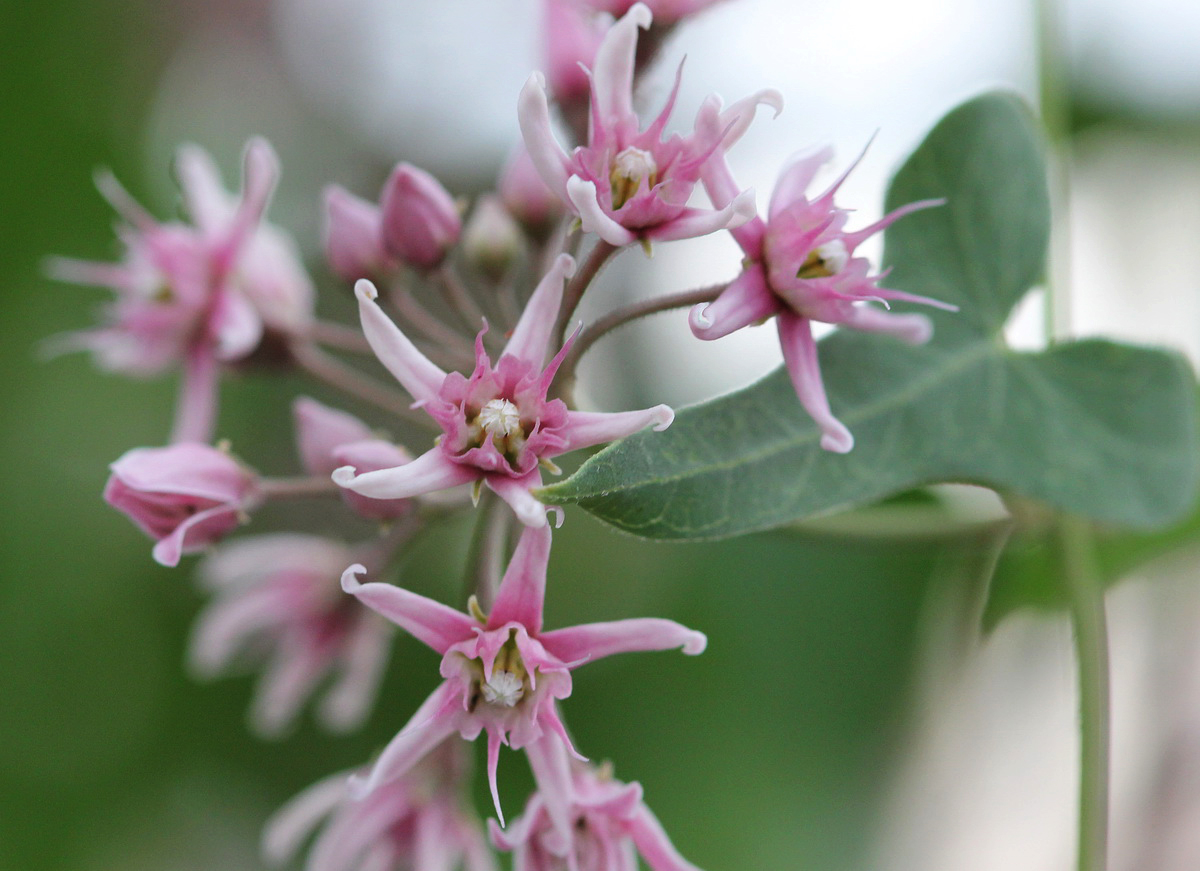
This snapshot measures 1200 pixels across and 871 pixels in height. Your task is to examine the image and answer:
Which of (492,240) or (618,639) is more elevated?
(492,240)

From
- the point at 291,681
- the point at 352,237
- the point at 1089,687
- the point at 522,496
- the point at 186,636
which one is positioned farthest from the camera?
the point at 186,636

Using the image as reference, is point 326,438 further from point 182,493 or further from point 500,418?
point 500,418

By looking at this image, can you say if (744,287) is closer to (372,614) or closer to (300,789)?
(372,614)

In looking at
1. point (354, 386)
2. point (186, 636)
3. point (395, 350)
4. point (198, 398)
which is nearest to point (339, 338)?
point (354, 386)

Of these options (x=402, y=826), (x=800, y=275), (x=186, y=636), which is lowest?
(x=186, y=636)

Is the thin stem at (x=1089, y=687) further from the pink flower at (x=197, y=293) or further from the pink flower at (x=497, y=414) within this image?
the pink flower at (x=197, y=293)

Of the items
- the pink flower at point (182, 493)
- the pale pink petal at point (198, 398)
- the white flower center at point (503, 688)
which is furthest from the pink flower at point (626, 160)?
the pale pink petal at point (198, 398)

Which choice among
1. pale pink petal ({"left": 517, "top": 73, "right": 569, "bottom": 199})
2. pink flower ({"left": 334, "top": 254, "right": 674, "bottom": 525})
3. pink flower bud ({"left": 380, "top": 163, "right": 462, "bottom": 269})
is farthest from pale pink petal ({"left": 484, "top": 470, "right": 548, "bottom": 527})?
pink flower bud ({"left": 380, "top": 163, "right": 462, "bottom": 269})

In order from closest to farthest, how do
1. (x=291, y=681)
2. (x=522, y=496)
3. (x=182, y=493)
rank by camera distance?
(x=522, y=496), (x=182, y=493), (x=291, y=681)
